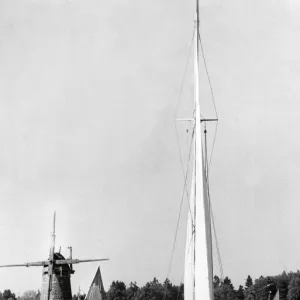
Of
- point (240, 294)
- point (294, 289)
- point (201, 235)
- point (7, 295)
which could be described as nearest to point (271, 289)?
point (294, 289)

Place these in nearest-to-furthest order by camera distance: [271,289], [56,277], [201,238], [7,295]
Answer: [201,238] < [56,277] < [271,289] < [7,295]

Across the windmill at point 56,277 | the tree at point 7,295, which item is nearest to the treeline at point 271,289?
the tree at point 7,295

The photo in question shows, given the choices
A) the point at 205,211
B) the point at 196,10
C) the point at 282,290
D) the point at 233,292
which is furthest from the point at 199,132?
the point at 233,292

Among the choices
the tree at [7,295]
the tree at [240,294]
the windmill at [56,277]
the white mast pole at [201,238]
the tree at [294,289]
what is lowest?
the white mast pole at [201,238]

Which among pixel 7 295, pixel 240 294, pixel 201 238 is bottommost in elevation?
pixel 201 238

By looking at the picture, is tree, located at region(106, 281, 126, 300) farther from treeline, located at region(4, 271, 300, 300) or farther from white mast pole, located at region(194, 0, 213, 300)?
white mast pole, located at region(194, 0, 213, 300)

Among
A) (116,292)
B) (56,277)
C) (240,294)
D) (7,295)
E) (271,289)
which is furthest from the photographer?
(7,295)

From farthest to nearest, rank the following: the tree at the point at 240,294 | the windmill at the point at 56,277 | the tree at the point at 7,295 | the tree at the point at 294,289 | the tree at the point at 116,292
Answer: the tree at the point at 7,295 → the tree at the point at 240,294 → the tree at the point at 116,292 → the tree at the point at 294,289 → the windmill at the point at 56,277

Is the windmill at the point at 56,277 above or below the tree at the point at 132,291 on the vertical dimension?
below

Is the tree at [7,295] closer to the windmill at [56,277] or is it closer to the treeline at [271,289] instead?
the treeline at [271,289]

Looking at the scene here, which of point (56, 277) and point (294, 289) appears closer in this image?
point (56, 277)

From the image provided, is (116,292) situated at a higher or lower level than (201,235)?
higher

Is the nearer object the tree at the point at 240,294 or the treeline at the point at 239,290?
the treeline at the point at 239,290

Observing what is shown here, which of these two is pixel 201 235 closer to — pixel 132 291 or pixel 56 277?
pixel 56 277
